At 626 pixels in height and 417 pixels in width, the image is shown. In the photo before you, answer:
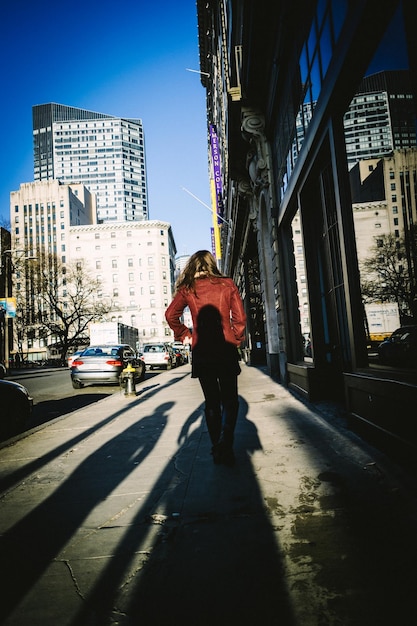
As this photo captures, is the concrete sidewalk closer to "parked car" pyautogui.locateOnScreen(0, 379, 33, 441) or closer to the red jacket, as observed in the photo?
the red jacket

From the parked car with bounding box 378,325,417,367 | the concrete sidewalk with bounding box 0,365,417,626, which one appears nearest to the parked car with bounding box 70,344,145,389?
the concrete sidewalk with bounding box 0,365,417,626

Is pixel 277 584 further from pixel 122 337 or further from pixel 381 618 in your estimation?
pixel 122 337

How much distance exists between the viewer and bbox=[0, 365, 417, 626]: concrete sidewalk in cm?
147

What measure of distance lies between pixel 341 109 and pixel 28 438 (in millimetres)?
5755

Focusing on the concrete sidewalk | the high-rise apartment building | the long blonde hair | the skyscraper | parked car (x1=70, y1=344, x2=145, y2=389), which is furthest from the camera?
the skyscraper

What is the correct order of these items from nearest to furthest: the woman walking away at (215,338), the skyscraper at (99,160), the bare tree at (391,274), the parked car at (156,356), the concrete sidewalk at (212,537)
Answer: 1. the concrete sidewalk at (212,537)
2. the bare tree at (391,274)
3. the woman walking away at (215,338)
4. the parked car at (156,356)
5. the skyscraper at (99,160)

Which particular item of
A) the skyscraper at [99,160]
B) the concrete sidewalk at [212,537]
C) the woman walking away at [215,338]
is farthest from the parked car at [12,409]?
the skyscraper at [99,160]

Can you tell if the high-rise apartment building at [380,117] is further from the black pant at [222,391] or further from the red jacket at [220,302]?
the black pant at [222,391]

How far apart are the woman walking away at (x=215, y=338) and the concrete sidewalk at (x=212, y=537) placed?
359mm

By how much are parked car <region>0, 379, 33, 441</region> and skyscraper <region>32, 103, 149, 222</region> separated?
165 m

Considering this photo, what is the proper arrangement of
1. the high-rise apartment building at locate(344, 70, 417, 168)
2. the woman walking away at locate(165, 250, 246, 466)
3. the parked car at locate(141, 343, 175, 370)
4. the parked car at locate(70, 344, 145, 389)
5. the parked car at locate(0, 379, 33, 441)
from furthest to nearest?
the parked car at locate(141, 343, 175, 370) < the parked car at locate(70, 344, 145, 389) < the parked car at locate(0, 379, 33, 441) < the woman walking away at locate(165, 250, 246, 466) < the high-rise apartment building at locate(344, 70, 417, 168)

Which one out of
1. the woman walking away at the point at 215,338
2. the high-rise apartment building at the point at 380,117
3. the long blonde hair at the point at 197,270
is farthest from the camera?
the long blonde hair at the point at 197,270

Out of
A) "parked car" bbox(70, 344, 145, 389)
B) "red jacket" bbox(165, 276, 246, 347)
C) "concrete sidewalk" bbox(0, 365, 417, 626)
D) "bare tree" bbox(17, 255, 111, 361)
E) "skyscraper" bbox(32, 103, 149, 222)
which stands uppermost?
"skyscraper" bbox(32, 103, 149, 222)

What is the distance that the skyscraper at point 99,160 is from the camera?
16312 centimetres
